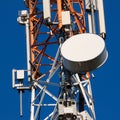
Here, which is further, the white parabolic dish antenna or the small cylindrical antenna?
the small cylindrical antenna

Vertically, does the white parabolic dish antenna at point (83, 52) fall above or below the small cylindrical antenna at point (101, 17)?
below

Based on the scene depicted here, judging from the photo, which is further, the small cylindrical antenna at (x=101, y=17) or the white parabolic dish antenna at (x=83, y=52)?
the small cylindrical antenna at (x=101, y=17)

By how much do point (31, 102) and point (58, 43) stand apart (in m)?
3.53

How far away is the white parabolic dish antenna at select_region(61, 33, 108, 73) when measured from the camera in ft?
135

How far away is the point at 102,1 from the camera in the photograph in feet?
147

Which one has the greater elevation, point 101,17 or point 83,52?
point 101,17

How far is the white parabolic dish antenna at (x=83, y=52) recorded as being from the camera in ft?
135

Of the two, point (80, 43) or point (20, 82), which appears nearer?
point (80, 43)

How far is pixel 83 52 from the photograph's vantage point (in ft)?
137

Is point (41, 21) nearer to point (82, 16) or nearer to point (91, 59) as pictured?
point (82, 16)

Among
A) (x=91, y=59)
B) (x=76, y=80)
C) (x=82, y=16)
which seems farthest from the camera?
(x=82, y=16)

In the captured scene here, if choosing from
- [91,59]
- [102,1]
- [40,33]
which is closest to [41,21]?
[40,33]

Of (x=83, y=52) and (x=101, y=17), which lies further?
(x=101, y=17)

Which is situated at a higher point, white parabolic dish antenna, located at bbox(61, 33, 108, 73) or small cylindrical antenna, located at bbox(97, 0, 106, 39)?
small cylindrical antenna, located at bbox(97, 0, 106, 39)
